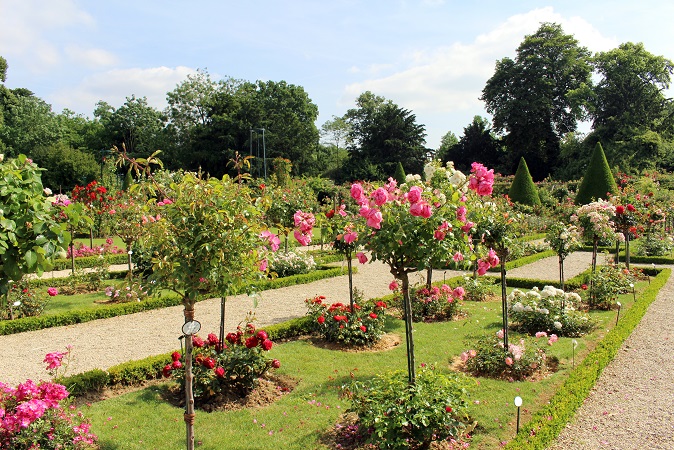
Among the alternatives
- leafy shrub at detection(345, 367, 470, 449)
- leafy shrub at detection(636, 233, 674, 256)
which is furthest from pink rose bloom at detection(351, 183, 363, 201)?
leafy shrub at detection(636, 233, 674, 256)

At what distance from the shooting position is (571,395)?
5.69 metres

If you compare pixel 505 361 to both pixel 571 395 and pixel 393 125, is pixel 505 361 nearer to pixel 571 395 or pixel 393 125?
pixel 571 395

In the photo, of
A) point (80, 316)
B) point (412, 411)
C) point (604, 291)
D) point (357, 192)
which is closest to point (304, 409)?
point (412, 411)

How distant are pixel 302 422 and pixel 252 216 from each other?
7.59 feet

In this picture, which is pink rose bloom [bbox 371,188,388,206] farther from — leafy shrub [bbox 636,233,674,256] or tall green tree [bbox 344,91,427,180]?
tall green tree [bbox 344,91,427,180]

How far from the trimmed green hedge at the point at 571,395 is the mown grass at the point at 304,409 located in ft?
0.82

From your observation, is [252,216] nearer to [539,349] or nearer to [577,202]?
[539,349]

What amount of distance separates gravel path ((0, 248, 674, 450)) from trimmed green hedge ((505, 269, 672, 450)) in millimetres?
129

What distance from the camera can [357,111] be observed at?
5597 cm

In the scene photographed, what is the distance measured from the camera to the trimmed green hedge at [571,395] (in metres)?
4.77

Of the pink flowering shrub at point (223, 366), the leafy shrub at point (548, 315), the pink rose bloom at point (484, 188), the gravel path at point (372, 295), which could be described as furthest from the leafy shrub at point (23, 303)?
the leafy shrub at point (548, 315)

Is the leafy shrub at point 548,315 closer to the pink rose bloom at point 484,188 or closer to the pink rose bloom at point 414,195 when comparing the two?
the pink rose bloom at point 484,188

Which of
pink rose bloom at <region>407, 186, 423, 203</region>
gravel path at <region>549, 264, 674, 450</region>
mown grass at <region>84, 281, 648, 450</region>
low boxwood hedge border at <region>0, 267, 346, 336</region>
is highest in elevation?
pink rose bloom at <region>407, 186, 423, 203</region>

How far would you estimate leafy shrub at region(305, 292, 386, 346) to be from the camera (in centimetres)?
801
